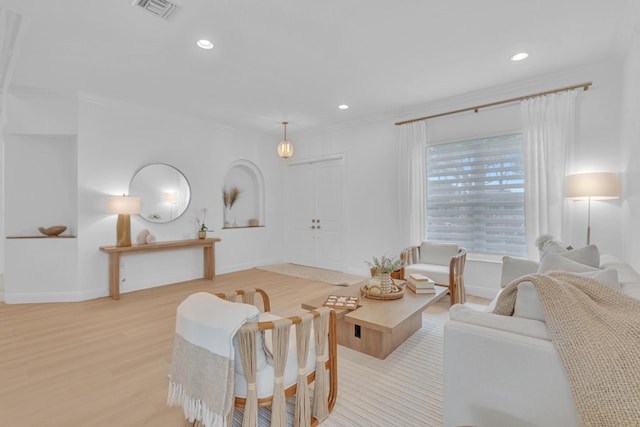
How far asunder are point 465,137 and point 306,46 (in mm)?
2643

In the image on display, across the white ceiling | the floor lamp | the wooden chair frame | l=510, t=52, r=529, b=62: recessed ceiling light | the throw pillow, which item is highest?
l=510, t=52, r=529, b=62: recessed ceiling light

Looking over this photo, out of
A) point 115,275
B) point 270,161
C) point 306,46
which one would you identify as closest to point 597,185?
point 306,46

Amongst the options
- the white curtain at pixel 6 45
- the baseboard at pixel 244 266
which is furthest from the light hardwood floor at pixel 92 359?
the white curtain at pixel 6 45

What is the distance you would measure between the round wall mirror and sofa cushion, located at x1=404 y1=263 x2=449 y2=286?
3.88 metres

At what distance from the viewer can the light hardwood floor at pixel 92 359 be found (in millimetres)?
1851

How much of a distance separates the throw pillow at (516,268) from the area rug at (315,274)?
2.36 m

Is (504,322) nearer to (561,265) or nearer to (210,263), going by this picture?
(561,265)

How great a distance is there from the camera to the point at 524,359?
1.23 meters

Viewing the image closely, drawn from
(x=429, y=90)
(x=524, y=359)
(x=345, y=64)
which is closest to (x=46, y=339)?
(x=524, y=359)

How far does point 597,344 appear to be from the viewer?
3.61 feet

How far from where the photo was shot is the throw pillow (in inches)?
118

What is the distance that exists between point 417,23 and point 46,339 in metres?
4.57

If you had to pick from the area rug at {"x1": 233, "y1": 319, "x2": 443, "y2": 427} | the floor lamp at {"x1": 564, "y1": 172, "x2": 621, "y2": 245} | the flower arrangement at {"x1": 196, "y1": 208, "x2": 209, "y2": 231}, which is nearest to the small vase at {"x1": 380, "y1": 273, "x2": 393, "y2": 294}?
the area rug at {"x1": 233, "y1": 319, "x2": 443, "y2": 427}

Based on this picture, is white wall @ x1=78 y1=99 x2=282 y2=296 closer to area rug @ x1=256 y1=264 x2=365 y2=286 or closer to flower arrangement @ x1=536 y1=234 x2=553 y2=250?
area rug @ x1=256 y1=264 x2=365 y2=286
